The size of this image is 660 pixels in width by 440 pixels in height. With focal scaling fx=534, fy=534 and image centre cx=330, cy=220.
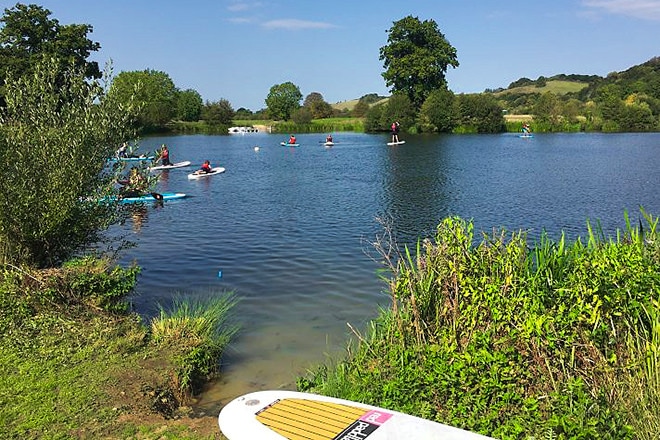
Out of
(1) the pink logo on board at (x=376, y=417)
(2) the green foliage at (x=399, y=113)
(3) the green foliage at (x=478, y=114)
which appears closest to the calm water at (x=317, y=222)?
(1) the pink logo on board at (x=376, y=417)

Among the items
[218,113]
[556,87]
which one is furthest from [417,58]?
[556,87]

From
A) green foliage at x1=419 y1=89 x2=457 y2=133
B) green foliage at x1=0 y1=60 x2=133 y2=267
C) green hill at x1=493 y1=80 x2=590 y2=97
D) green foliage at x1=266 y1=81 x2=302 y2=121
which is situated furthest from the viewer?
green hill at x1=493 y1=80 x2=590 y2=97

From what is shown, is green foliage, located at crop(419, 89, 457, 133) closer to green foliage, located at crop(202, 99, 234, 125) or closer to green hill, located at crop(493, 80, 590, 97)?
green foliage, located at crop(202, 99, 234, 125)

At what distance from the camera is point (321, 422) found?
5059 millimetres

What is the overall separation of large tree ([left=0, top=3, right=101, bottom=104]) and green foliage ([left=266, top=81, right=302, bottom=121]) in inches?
3089

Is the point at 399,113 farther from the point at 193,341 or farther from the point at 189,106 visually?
the point at 193,341

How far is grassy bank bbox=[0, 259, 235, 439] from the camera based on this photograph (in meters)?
5.61

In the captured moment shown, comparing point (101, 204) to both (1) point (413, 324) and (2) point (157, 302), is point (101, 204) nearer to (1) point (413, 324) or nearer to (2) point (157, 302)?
(2) point (157, 302)

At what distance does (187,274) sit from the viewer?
42.4 feet

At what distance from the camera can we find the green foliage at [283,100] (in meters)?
137

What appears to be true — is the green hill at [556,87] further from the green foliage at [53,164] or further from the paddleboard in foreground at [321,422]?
the paddleboard in foreground at [321,422]

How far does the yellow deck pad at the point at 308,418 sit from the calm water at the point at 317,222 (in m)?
1.75

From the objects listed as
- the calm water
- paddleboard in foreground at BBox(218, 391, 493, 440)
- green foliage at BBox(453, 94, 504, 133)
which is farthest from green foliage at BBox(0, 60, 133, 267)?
green foliage at BBox(453, 94, 504, 133)

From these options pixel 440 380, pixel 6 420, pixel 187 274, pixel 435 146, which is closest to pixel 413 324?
pixel 440 380
